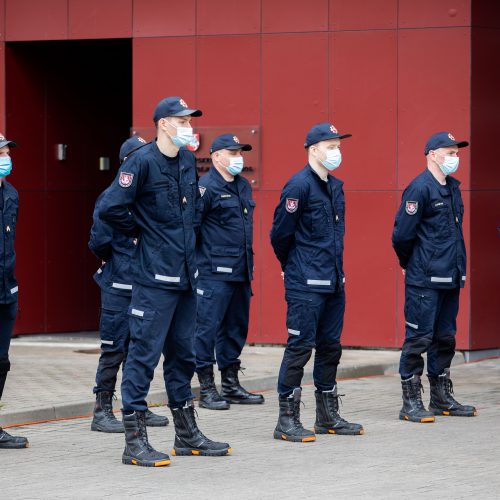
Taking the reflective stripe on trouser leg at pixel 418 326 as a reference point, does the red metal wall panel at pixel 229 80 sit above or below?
above

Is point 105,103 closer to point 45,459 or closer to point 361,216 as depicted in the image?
point 361,216

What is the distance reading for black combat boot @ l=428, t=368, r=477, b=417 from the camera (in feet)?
35.2

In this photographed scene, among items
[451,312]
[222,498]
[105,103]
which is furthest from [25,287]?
[222,498]

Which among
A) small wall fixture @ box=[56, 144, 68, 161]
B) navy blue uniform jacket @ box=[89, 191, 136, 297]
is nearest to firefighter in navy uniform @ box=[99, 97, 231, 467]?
navy blue uniform jacket @ box=[89, 191, 136, 297]

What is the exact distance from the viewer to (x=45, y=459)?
869cm

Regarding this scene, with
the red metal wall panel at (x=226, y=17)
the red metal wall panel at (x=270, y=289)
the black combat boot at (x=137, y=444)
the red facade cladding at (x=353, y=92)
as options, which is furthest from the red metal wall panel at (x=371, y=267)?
the black combat boot at (x=137, y=444)

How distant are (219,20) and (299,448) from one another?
24.5 feet

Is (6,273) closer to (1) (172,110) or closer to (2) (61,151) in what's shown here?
(1) (172,110)

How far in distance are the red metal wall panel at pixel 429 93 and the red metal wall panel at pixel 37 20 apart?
4.04 m

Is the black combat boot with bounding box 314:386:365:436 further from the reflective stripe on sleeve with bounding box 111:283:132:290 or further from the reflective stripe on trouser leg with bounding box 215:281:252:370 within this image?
the reflective stripe on trouser leg with bounding box 215:281:252:370

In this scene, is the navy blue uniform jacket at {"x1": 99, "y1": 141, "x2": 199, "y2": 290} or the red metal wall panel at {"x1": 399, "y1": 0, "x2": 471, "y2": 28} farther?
the red metal wall panel at {"x1": 399, "y1": 0, "x2": 471, "y2": 28}

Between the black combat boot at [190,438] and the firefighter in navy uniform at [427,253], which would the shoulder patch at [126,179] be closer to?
the black combat boot at [190,438]

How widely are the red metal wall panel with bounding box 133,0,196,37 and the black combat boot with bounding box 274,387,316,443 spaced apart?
7.07 metres

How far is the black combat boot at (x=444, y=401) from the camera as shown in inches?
423
